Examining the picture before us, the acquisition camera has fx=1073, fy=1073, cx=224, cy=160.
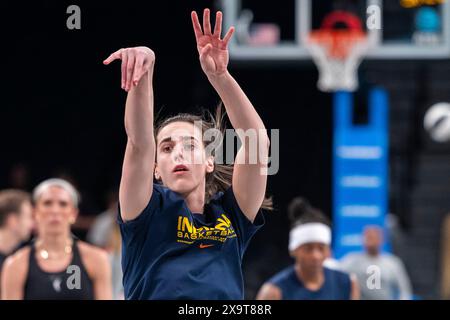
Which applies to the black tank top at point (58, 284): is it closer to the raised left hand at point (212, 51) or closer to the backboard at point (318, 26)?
the raised left hand at point (212, 51)

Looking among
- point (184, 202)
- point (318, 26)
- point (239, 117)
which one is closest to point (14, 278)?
point (184, 202)

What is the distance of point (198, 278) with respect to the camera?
136 inches

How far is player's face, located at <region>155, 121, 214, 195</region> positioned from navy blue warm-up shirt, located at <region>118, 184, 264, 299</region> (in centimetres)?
6

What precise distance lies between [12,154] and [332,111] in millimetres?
3854

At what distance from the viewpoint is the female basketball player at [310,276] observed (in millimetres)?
5906

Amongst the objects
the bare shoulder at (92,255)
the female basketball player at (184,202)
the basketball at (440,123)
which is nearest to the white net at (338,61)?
the basketball at (440,123)

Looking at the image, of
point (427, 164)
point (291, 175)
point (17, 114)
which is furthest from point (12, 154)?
point (427, 164)

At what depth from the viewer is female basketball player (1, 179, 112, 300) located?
18.9ft

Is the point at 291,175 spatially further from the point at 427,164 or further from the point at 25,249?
the point at 25,249

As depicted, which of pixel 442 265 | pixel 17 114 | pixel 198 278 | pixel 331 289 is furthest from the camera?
pixel 17 114

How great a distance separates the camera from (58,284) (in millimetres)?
5773

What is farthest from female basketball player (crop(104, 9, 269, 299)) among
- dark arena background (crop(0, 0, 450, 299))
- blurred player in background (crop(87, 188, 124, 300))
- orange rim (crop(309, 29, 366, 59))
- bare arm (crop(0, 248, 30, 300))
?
dark arena background (crop(0, 0, 450, 299))

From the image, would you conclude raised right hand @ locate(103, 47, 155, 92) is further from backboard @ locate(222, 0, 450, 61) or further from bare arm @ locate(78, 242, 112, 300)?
backboard @ locate(222, 0, 450, 61)

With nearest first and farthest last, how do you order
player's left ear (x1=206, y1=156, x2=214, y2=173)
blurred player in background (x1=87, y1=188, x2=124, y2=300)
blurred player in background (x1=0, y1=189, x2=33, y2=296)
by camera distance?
player's left ear (x1=206, y1=156, x2=214, y2=173), blurred player in background (x1=0, y1=189, x2=33, y2=296), blurred player in background (x1=87, y1=188, x2=124, y2=300)
